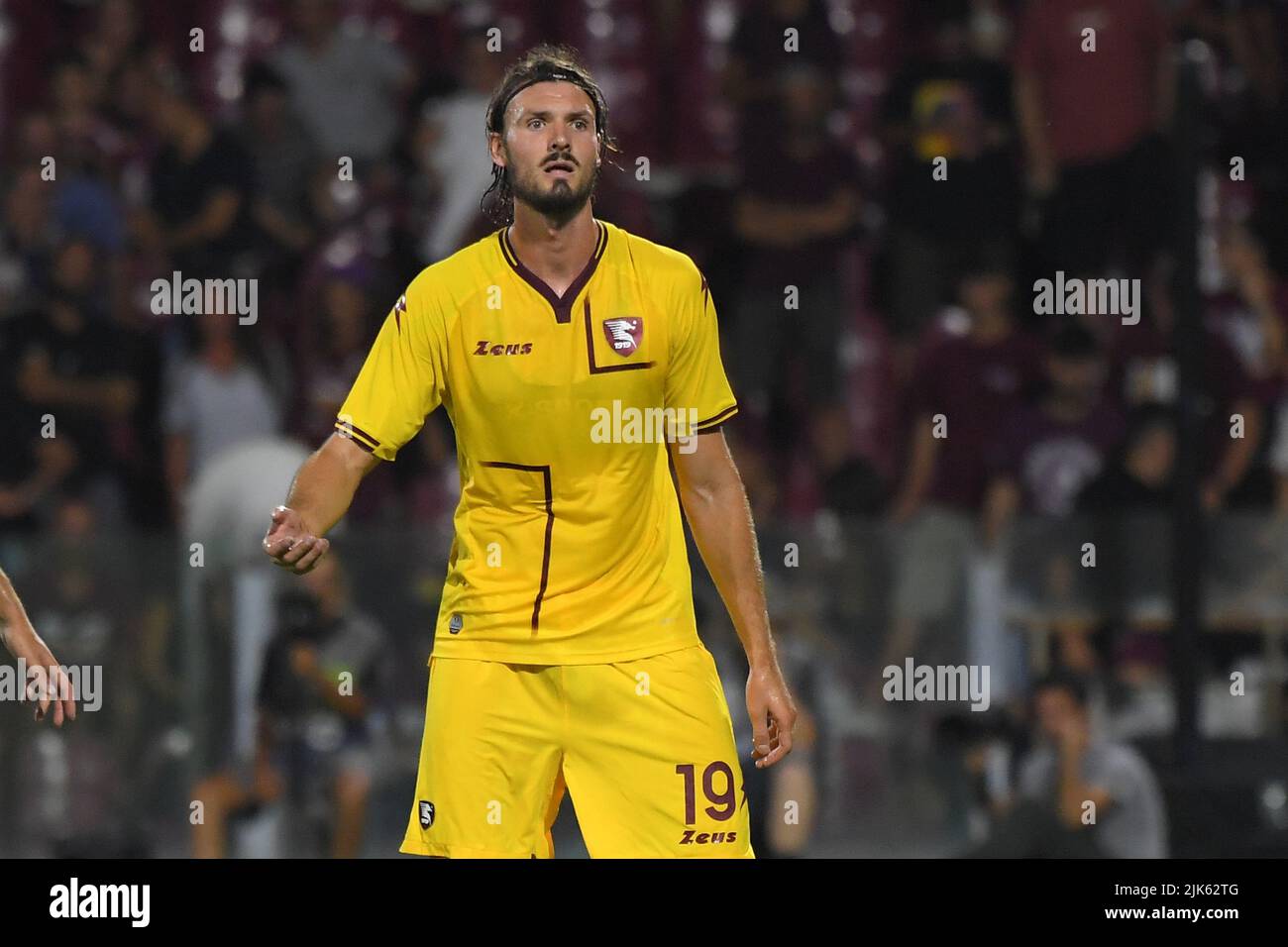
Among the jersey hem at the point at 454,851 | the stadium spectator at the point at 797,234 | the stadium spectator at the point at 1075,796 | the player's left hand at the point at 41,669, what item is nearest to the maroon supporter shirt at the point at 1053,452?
the stadium spectator at the point at 797,234

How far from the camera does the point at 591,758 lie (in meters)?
5.07

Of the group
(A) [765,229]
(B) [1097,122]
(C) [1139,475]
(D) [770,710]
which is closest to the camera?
(D) [770,710]

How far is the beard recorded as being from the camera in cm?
505

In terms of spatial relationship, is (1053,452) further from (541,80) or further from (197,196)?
(541,80)

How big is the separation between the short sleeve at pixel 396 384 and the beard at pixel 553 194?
1.05 feet

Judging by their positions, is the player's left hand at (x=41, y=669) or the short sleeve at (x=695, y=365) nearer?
the player's left hand at (x=41, y=669)

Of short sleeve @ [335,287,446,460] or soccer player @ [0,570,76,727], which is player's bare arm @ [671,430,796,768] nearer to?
short sleeve @ [335,287,446,460]

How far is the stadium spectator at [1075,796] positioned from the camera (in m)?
7.43

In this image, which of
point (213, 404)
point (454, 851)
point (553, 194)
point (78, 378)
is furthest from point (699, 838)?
point (78, 378)

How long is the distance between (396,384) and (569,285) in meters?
0.43

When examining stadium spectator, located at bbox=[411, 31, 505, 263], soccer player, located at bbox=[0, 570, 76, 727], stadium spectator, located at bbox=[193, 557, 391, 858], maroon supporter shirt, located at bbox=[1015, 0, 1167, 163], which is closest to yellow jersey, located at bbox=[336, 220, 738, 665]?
soccer player, located at bbox=[0, 570, 76, 727]

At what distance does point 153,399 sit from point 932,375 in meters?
2.75

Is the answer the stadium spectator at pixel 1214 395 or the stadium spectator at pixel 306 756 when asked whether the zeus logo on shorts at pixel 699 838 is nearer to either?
the stadium spectator at pixel 306 756

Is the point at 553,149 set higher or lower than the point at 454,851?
higher
